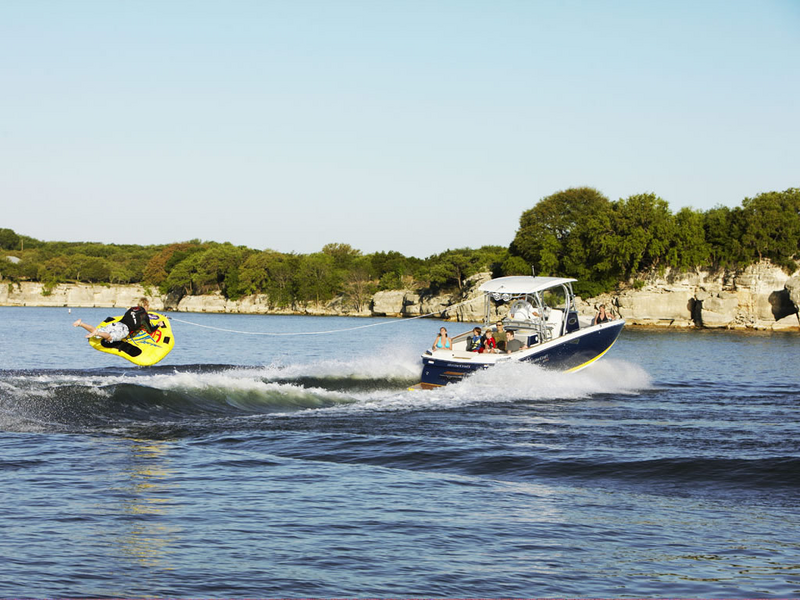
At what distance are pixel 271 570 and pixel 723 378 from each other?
24.5 m

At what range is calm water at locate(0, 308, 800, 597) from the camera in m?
7.48

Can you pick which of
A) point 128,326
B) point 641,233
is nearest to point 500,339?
point 128,326

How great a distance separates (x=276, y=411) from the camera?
18297 mm

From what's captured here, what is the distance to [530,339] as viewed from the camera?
23.8m

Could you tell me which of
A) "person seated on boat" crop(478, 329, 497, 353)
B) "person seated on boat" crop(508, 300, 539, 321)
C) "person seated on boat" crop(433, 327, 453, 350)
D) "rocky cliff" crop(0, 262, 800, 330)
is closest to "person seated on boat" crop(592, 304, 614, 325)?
"person seated on boat" crop(508, 300, 539, 321)

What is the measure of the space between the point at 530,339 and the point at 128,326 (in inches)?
448

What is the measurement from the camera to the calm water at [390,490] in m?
7.48

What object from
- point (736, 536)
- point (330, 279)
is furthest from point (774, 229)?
point (736, 536)

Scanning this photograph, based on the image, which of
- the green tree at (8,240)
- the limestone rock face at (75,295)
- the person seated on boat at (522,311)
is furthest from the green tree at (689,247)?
the green tree at (8,240)

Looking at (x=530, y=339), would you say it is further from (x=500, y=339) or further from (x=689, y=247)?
(x=689, y=247)

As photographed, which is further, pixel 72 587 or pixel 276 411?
pixel 276 411

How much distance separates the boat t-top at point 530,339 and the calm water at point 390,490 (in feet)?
1.97

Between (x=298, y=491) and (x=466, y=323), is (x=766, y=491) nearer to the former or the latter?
(x=298, y=491)

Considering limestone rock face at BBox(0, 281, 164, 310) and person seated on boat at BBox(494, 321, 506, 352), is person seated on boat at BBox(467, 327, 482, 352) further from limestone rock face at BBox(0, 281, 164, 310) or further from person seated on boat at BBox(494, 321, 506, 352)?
limestone rock face at BBox(0, 281, 164, 310)
